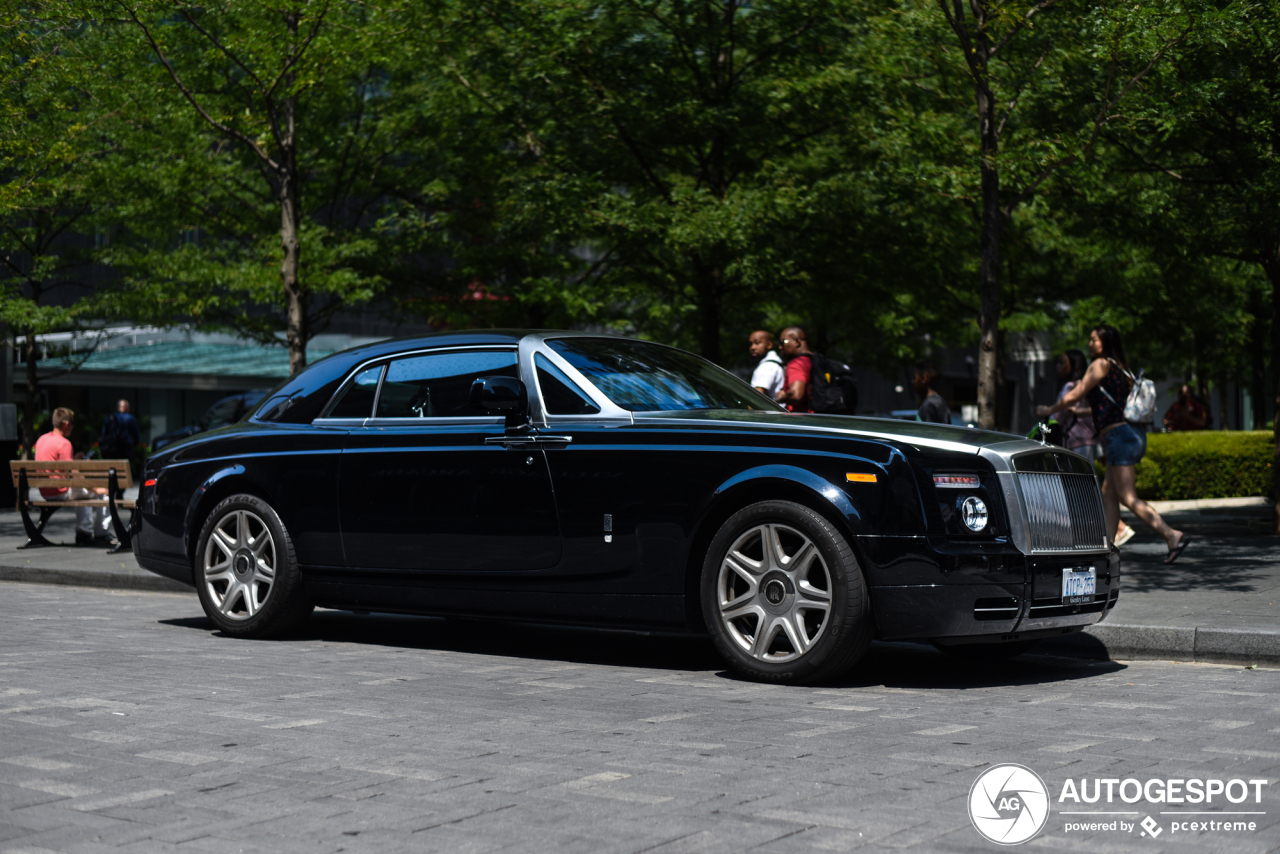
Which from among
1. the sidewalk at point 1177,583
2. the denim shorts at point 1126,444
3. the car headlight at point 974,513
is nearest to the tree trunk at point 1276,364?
the sidewalk at point 1177,583

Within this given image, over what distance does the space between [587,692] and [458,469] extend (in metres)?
1.59

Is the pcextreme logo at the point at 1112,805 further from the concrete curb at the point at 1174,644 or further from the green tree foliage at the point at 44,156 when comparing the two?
the green tree foliage at the point at 44,156

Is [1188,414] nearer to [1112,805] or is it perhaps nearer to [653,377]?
[653,377]

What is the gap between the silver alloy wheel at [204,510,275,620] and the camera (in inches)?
322

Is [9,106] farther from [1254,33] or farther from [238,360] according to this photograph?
[238,360]

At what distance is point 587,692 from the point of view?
248 inches

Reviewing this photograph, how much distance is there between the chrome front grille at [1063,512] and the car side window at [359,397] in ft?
11.8

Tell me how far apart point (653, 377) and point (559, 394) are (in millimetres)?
536

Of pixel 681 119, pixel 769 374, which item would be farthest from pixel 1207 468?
pixel 769 374

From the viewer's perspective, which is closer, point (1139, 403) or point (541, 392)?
point (541, 392)

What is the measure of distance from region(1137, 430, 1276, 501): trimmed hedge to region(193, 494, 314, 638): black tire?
582 inches

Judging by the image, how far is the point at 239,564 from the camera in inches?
327

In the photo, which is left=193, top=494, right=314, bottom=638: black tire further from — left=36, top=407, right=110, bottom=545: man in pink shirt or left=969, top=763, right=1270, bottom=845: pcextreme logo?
left=36, top=407, right=110, bottom=545: man in pink shirt

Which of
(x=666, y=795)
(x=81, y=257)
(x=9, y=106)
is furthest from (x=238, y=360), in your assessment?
(x=666, y=795)
